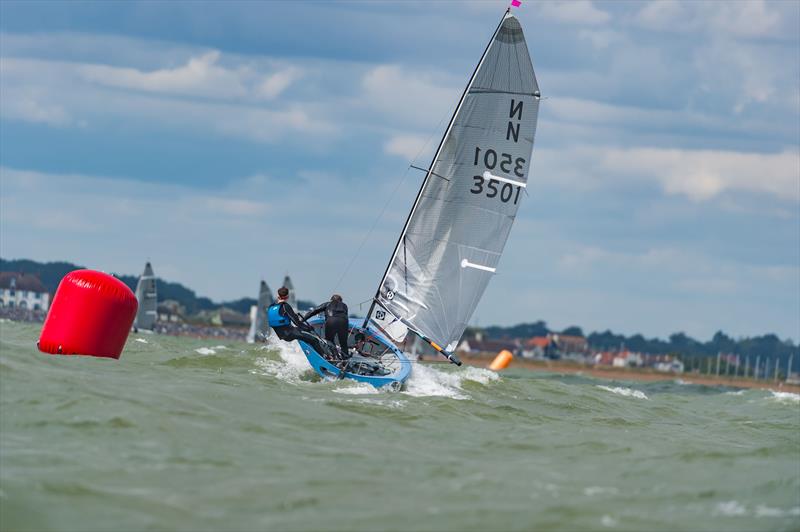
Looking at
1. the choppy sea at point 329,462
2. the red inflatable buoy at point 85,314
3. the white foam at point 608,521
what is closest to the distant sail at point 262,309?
the red inflatable buoy at point 85,314

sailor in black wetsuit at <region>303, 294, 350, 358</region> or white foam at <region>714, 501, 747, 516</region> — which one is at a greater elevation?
sailor in black wetsuit at <region>303, 294, 350, 358</region>

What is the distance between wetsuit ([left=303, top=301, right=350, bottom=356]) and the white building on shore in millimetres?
107808

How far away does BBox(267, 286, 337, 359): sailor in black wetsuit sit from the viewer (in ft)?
64.7

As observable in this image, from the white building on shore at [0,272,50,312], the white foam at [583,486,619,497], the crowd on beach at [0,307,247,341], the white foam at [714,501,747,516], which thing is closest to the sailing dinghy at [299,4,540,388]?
the white foam at [583,486,619,497]

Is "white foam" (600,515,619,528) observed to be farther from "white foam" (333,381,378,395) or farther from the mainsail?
the mainsail

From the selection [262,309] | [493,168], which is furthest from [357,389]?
[262,309]

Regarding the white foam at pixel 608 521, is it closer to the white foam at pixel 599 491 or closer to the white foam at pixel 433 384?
the white foam at pixel 599 491

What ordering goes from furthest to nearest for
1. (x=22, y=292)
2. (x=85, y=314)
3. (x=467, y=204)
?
1. (x=22, y=292)
2. (x=467, y=204)
3. (x=85, y=314)

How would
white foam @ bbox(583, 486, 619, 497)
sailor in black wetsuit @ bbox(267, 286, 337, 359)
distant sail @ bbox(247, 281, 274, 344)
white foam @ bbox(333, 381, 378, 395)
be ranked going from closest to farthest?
white foam @ bbox(583, 486, 619, 497)
white foam @ bbox(333, 381, 378, 395)
sailor in black wetsuit @ bbox(267, 286, 337, 359)
distant sail @ bbox(247, 281, 274, 344)

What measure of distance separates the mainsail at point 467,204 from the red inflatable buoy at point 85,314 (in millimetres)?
6037

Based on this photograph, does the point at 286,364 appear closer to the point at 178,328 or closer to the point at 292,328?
the point at 292,328

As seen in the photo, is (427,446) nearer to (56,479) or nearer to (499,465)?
(499,465)

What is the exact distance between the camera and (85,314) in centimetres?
1639

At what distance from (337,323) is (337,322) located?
2cm
